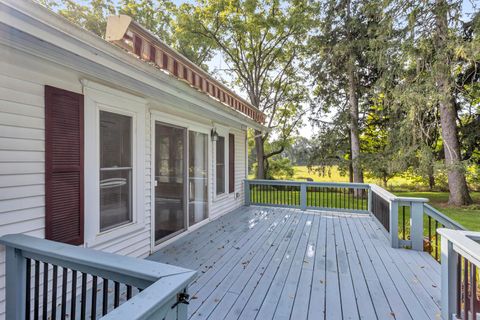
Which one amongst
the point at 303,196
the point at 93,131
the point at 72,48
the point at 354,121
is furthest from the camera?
the point at 354,121

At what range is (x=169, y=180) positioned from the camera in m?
4.08

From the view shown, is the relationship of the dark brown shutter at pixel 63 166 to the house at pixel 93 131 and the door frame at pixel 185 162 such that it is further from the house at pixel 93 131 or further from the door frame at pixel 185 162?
the door frame at pixel 185 162

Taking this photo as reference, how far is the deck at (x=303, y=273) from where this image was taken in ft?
7.78

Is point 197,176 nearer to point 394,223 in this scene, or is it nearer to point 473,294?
point 394,223

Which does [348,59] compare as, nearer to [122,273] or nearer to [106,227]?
[106,227]

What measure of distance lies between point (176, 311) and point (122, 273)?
0.33 metres

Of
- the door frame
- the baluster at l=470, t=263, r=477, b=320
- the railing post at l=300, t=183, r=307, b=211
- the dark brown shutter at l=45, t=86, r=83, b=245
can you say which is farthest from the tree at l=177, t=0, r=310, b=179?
the baluster at l=470, t=263, r=477, b=320

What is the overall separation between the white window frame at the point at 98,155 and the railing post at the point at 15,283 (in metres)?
0.78

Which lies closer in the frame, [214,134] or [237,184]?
[214,134]

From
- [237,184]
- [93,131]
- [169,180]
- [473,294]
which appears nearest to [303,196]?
[237,184]

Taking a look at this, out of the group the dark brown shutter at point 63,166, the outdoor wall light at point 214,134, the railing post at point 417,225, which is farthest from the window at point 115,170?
the railing post at point 417,225

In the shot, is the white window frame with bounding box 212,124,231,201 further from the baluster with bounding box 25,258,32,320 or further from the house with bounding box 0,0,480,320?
the baluster with bounding box 25,258,32,320

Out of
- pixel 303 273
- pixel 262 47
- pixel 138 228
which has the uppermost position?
pixel 262 47

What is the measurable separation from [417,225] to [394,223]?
294 mm
